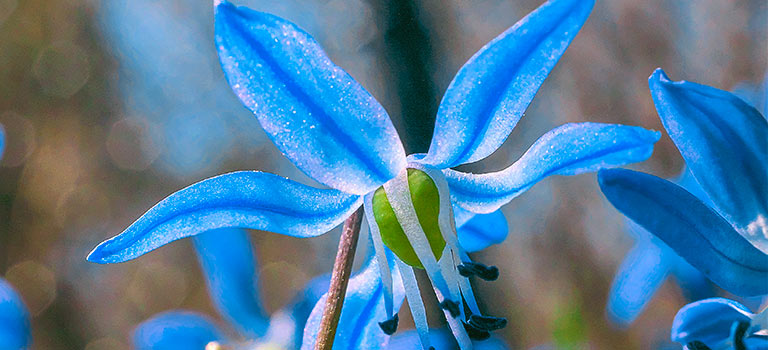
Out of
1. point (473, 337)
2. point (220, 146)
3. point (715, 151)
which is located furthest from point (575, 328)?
point (220, 146)

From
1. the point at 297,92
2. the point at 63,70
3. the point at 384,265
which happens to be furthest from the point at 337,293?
the point at 63,70

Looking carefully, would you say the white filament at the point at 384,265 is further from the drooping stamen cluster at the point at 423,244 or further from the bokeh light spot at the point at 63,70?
the bokeh light spot at the point at 63,70

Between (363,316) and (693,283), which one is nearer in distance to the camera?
(363,316)

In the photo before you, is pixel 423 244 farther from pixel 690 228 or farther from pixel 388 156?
pixel 690 228

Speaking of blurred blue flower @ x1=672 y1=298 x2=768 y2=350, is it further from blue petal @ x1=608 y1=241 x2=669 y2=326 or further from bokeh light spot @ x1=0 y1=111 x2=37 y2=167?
bokeh light spot @ x1=0 y1=111 x2=37 y2=167

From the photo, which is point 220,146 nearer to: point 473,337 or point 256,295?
point 256,295
